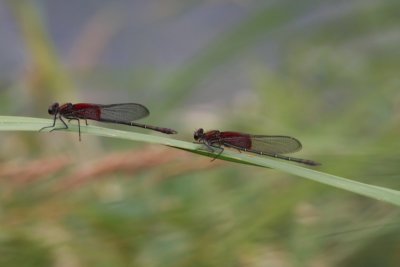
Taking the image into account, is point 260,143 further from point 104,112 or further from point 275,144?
point 104,112

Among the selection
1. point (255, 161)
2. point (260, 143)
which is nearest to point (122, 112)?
point (260, 143)

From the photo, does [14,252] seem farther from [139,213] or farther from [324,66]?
A: [324,66]

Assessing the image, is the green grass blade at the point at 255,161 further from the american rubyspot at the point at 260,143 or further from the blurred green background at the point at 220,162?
the blurred green background at the point at 220,162

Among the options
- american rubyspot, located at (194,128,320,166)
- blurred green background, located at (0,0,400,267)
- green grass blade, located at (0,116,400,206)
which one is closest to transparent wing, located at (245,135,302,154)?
american rubyspot, located at (194,128,320,166)

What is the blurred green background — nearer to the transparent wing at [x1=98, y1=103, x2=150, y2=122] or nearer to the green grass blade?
the transparent wing at [x1=98, y1=103, x2=150, y2=122]

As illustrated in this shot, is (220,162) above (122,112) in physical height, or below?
below

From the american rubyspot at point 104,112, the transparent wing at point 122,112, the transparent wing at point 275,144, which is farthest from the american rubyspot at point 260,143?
the transparent wing at point 122,112
